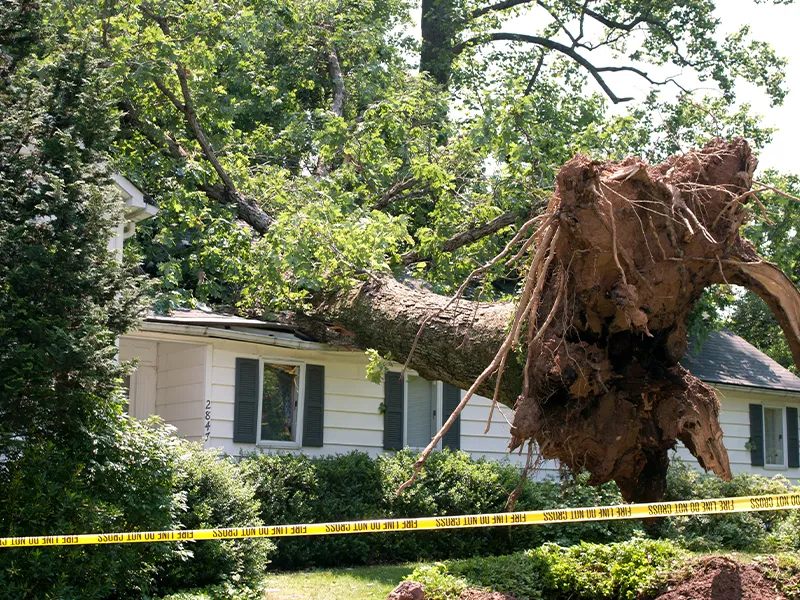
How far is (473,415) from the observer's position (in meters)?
15.7

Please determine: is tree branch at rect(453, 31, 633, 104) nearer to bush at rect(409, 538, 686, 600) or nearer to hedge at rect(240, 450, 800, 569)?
hedge at rect(240, 450, 800, 569)

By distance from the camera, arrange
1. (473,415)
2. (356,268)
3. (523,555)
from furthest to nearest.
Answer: (473,415), (356,268), (523,555)

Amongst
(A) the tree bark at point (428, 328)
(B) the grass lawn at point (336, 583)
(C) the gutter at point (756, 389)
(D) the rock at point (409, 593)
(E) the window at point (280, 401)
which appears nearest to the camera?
(D) the rock at point (409, 593)

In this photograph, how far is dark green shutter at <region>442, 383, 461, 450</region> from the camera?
15.2 m

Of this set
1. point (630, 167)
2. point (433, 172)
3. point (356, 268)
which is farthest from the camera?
point (433, 172)

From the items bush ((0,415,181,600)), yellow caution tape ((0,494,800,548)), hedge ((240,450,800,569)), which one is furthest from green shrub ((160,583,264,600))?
hedge ((240,450,800,569))

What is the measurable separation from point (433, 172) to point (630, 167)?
295 inches

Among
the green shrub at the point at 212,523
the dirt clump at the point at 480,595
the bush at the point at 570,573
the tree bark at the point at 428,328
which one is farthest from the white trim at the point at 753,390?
the dirt clump at the point at 480,595

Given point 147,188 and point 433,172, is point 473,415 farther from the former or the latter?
point 147,188

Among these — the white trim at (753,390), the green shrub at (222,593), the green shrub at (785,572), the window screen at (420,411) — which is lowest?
the green shrub at (222,593)

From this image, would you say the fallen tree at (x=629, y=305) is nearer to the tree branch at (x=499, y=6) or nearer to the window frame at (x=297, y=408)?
the window frame at (x=297, y=408)

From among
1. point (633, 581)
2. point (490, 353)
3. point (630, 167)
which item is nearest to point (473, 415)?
point (490, 353)

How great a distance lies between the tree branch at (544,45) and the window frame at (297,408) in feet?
36.0

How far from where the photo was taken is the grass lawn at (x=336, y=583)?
30.7 ft
